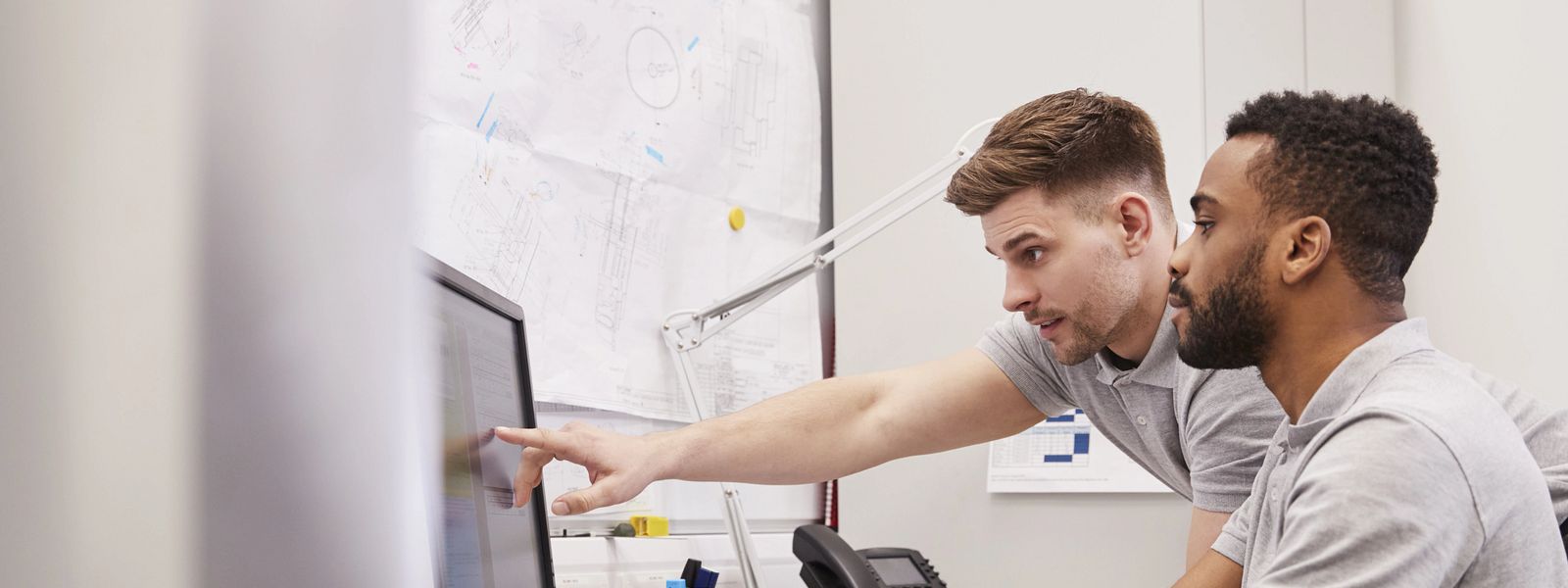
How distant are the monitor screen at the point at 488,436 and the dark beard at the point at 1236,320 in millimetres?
497

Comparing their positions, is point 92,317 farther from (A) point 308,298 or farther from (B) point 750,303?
(B) point 750,303

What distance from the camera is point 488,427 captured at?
763mm

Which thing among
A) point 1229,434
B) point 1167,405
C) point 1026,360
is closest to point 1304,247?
point 1229,434

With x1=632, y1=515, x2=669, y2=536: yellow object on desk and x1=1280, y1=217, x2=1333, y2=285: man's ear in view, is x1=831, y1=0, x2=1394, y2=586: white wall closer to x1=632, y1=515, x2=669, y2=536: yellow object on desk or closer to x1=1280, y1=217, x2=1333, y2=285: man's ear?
x1=632, y1=515, x2=669, y2=536: yellow object on desk

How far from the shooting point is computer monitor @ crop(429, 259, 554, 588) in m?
0.61

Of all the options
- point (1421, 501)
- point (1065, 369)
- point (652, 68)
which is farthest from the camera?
point (652, 68)

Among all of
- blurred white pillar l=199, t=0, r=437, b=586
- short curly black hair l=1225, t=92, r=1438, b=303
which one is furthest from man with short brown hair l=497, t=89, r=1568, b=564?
blurred white pillar l=199, t=0, r=437, b=586

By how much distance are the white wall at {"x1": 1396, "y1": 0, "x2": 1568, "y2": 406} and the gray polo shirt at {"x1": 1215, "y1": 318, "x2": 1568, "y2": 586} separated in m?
0.85

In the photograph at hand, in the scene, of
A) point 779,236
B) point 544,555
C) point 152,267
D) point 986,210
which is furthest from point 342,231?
point 779,236

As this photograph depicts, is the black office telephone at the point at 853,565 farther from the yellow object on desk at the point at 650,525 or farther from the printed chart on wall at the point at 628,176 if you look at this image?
the printed chart on wall at the point at 628,176

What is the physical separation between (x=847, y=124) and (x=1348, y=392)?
1304mm

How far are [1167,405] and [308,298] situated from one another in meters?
1.25

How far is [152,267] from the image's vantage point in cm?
13

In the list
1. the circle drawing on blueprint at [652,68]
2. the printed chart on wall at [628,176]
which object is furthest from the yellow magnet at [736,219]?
the circle drawing on blueprint at [652,68]
